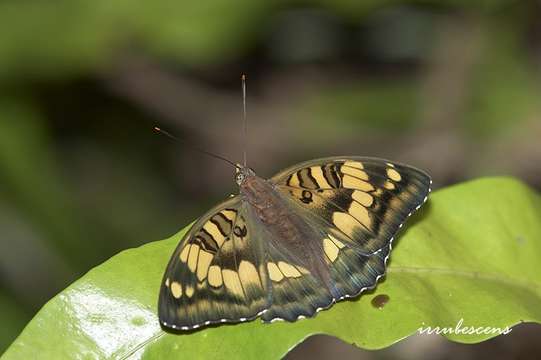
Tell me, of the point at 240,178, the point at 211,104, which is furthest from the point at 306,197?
the point at 211,104

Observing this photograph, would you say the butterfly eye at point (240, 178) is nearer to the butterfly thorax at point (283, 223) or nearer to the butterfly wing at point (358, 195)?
the butterfly thorax at point (283, 223)

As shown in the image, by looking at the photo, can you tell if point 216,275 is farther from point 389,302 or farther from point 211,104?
point 211,104

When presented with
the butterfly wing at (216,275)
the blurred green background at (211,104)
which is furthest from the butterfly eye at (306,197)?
the blurred green background at (211,104)

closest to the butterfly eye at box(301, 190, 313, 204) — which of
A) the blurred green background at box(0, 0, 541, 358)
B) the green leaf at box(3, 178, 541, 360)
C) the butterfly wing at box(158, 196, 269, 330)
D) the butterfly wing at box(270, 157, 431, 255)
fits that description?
the butterfly wing at box(270, 157, 431, 255)

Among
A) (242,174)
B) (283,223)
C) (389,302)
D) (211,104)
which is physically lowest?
(211,104)

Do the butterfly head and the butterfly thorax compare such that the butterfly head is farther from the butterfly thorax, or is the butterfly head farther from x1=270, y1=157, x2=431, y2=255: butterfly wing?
x1=270, y1=157, x2=431, y2=255: butterfly wing
